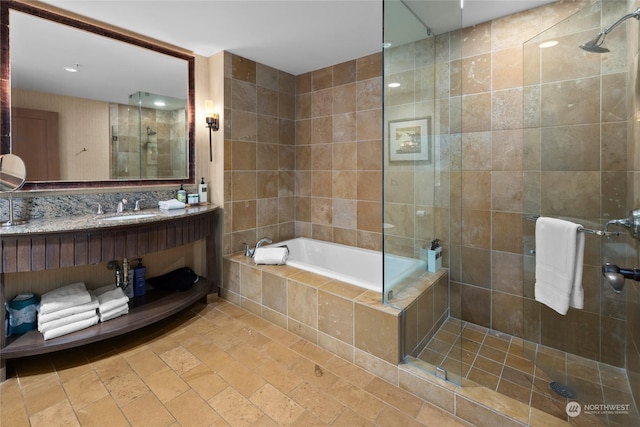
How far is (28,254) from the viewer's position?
1.78 metres

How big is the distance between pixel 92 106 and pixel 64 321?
5.17 ft

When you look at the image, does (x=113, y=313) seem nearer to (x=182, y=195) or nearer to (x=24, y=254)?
(x=24, y=254)

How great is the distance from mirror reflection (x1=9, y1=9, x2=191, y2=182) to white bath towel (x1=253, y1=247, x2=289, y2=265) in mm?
1097

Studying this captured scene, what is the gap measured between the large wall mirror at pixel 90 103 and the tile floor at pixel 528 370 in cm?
267

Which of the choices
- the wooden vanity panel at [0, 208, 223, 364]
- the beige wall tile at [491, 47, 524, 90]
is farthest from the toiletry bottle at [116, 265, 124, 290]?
the beige wall tile at [491, 47, 524, 90]

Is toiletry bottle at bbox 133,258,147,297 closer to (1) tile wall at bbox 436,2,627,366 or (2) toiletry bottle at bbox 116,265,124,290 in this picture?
(2) toiletry bottle at bbox 116,265,124,290

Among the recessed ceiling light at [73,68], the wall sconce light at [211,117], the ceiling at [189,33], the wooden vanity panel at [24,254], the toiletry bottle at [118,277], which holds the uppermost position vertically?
the ceiling at [189,33]

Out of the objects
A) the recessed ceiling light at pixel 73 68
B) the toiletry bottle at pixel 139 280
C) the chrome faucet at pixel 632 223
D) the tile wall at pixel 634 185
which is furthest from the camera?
the toiletry bottle at pixel 139 280

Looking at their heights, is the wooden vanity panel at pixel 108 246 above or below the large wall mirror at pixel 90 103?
below

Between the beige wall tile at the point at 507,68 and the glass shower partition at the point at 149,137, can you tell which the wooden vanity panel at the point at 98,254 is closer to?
the glass shower partition at the point at 149,137

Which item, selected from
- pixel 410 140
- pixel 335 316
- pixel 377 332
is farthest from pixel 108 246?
pixel 410 140

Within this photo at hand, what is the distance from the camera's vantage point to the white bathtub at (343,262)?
7.39 feet

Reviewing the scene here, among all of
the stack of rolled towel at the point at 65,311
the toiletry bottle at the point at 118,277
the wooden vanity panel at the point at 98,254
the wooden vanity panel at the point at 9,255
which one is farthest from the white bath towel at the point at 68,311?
the wooden vanity panel at the point at 9,255

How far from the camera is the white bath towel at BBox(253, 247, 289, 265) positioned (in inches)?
107
